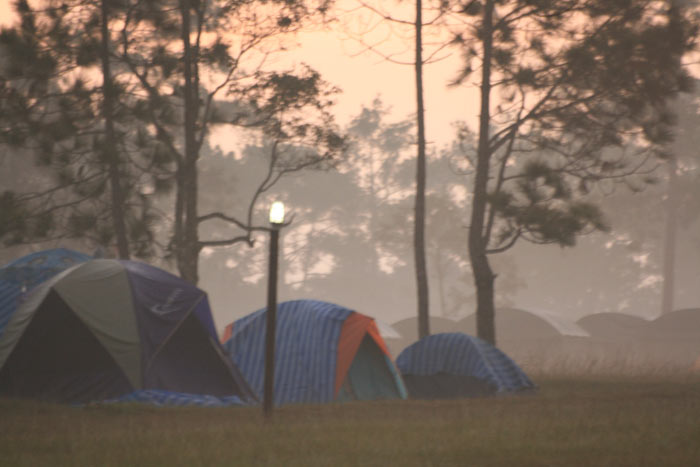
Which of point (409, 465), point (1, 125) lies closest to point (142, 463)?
point (409, 465)

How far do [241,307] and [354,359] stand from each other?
6219 centimetres

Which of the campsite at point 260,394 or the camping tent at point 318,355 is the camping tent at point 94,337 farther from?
the camping tent at point 318,355

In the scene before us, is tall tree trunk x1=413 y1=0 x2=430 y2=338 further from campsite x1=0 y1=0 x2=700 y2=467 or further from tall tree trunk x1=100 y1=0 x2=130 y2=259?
tall tree trunk x1=100 y1=0 x2=130 y2=259

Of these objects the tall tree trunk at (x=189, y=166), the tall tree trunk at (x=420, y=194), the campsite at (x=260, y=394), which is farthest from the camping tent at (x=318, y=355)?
the tall tree trunk at (x=420, y=194)

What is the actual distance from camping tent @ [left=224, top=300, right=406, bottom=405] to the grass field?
142 cm

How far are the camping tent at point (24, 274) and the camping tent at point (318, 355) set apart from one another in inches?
125

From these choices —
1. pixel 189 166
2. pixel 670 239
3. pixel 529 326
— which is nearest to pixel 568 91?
pixel 189 166

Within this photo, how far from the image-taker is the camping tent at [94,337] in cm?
1312

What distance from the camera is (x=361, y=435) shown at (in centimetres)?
920

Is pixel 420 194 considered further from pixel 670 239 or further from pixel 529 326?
pixel 670 239

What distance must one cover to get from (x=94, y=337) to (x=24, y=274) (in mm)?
2959

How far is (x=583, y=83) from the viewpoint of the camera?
63.1 ft

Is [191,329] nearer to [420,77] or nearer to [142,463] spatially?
[142,463]

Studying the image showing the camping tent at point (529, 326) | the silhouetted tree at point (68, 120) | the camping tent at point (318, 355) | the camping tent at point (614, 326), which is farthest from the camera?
the camping tent at point (614, 326)
